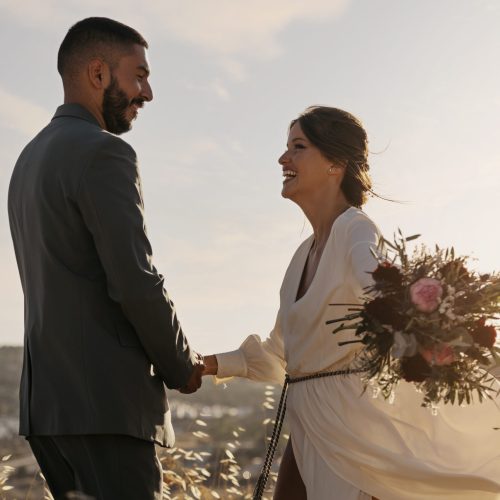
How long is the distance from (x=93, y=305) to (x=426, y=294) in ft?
4.17

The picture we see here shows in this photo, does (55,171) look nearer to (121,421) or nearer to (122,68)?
(122,68)

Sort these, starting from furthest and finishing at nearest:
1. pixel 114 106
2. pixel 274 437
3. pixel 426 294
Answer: pixel 274 437 → pixel 114 106 → pixel 426 294

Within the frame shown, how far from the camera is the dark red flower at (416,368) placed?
3.89 meters

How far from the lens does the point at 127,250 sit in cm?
387

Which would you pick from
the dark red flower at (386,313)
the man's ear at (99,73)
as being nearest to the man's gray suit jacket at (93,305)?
the man's ear at (99,73)

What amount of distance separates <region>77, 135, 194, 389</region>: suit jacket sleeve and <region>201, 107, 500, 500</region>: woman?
83 centimetres

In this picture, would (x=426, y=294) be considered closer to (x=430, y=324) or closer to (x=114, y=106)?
(x=430, y=324)

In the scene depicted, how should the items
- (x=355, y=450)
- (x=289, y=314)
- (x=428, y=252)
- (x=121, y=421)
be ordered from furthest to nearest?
(x=289, y=314), (x=355, y=450), (x=428, y=252), (x=121, y=421)

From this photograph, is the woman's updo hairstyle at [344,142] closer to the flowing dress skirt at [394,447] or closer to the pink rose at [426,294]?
the flowing dress skirt at [394,447]

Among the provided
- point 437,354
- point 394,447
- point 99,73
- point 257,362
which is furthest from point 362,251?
point 99,73

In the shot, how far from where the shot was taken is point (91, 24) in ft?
14.8

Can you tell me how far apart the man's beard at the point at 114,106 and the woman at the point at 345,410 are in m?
1.05

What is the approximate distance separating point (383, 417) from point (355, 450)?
187 millimetres

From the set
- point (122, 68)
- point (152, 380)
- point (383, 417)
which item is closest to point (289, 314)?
point (383, 417)
